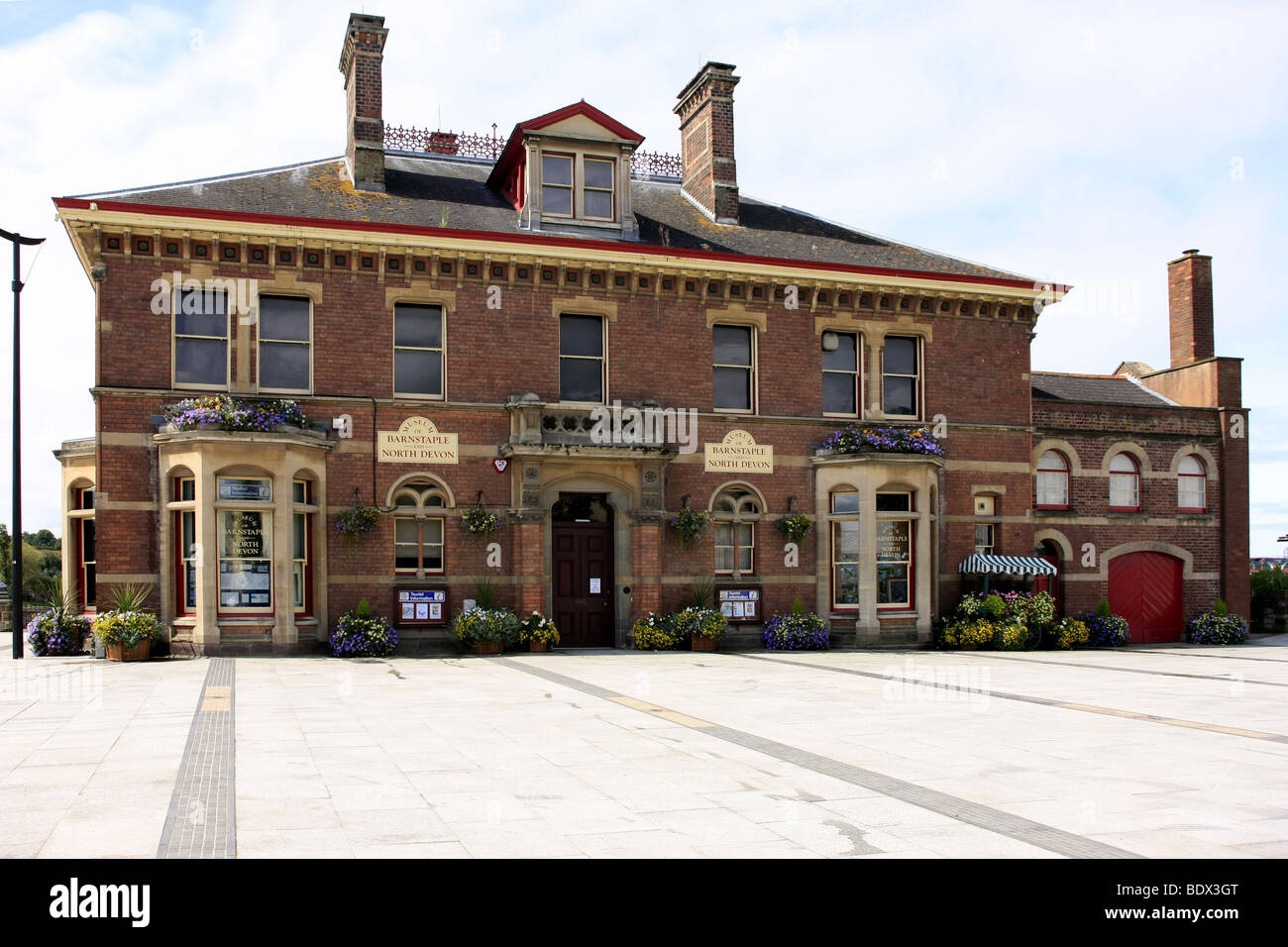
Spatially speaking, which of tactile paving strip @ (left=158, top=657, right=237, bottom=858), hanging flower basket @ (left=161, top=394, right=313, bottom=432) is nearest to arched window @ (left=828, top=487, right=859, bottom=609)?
hanging flower basket @ (left=161, top=394, right=313, bottom=432)

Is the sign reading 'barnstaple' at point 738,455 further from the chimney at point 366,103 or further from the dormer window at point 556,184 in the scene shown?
the chimney at point 366,103

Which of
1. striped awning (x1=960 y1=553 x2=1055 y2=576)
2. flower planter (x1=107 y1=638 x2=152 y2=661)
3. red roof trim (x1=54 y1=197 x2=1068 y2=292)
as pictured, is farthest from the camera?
striped awning (x1=960 y1=553 x2=1055 y2=576)

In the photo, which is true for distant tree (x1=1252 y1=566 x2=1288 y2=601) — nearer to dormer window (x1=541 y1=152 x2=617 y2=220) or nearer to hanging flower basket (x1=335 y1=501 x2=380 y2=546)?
dormer window (x1=541 y1=152 x2=617 y2=220)

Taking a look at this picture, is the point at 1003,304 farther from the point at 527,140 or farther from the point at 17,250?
the point at 17,250

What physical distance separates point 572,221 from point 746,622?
8.82 m

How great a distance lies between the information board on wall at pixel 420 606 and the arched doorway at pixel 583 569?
2282mm

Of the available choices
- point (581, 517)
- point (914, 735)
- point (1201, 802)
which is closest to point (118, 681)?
point (581, 517)

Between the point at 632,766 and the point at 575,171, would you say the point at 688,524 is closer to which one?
the point at 575,171

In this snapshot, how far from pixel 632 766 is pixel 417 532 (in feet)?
40.4

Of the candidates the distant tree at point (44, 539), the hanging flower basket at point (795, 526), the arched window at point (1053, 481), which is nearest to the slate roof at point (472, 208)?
Result: the arched window at point (1053, 481)

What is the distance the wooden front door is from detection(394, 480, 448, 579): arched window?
230 centimetres

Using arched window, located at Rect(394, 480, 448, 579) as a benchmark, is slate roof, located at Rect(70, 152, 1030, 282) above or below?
above

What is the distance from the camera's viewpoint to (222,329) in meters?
19.7

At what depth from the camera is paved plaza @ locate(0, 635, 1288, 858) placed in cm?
656
